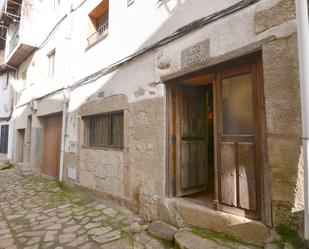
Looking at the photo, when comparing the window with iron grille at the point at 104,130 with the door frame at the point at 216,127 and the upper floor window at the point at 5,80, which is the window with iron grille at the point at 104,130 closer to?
the door frame at the point at 216,127

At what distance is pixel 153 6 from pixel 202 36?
1365 mm

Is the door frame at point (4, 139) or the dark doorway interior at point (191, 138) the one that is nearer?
the dark doorway interior at point (191, 138)

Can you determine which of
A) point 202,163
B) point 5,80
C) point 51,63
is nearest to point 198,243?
point 202,163

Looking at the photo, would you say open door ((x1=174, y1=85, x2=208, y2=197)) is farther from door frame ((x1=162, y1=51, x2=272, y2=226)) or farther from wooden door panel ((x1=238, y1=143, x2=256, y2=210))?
wooden door panel ((x1=238, y1=143, x2=256, y2=210))

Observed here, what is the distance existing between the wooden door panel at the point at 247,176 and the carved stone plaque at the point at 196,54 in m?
1.26

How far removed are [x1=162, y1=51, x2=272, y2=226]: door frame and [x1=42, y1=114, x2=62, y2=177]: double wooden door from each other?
527 cm

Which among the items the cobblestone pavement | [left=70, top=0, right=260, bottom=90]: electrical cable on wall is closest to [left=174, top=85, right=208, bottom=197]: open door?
[left=70, top=0, right=260, bottom=90]: electrical cable on wall

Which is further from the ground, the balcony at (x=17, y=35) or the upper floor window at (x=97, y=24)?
the balcony at (x=17, y=35)

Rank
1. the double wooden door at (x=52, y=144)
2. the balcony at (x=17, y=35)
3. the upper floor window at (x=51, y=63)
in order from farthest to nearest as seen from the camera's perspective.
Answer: the balcony at (x=17, y=35) < the upper floor window at (x=51, y=63) < the double wooden door at (x=52, y=144)

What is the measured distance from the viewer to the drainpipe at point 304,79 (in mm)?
1927

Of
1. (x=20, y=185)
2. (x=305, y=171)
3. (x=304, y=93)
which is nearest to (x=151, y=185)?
(x=305, y=171)

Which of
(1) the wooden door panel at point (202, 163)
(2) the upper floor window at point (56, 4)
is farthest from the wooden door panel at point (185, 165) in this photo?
(2) the upper floor window at point (56, 4)

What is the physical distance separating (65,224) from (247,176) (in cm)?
309

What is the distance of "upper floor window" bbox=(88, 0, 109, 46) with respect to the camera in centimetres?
583
